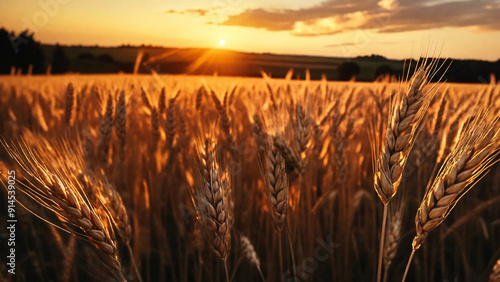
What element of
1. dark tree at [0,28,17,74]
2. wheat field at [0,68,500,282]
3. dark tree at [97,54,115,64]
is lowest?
wheat field at [0,68,500,282]

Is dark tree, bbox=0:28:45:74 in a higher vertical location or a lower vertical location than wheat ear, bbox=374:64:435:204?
higher

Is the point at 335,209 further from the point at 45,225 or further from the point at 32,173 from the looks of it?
the point at 32,173

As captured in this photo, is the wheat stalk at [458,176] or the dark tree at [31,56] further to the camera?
the dark tree at [31,56]

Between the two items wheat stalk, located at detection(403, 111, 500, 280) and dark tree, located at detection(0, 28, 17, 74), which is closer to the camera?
wheat stalk, located at detection(403, 111, 500, 280)

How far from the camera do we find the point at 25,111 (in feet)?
17.9

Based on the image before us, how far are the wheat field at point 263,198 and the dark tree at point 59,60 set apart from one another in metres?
27.7

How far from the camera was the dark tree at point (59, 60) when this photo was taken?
28.5m

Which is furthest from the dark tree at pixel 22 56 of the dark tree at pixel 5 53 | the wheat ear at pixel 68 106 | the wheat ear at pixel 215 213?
the wheat ear at pixel 215 213

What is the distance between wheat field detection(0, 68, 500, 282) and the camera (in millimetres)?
1077

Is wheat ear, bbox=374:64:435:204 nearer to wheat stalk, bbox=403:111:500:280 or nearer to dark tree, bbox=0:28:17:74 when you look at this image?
wheat stalk, bbox=403:111:500:280

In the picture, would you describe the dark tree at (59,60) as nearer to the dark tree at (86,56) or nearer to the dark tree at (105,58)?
the dark tree at (86,56)

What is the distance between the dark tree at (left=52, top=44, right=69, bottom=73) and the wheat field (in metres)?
27.7

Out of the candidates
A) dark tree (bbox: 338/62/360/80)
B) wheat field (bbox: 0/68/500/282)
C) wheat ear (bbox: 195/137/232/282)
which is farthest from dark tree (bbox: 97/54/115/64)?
wheat ear (bbox: 195/137/232/282)

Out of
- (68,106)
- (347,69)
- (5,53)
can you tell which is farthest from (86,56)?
(68,106)
